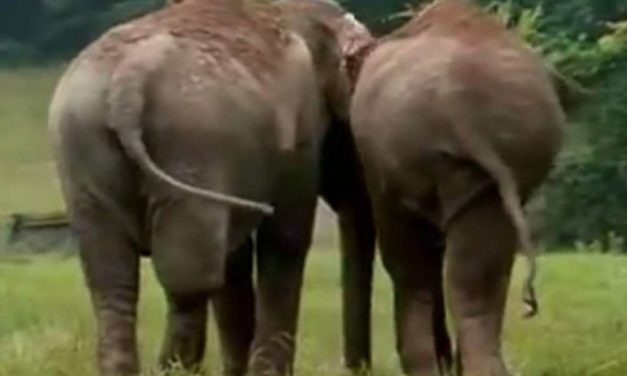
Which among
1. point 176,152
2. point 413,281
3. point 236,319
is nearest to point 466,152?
point 413,281

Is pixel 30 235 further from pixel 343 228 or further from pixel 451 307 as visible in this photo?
pixel 451 307

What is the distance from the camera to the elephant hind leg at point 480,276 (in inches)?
381

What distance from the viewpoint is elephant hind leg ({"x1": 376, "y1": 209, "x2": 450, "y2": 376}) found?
401 inches

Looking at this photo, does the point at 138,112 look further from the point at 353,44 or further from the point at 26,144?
the point at 26,144

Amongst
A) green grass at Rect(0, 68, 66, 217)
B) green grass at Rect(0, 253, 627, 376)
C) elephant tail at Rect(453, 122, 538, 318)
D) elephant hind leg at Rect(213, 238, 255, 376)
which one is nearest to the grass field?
green grass at Rect(0, 253, 627, 376)

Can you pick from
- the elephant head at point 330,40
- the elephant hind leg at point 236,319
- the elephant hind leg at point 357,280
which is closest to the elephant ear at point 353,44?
the elephant head at point 330,40

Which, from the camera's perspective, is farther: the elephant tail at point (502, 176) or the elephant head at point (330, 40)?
the elephant head at point (330, 40)

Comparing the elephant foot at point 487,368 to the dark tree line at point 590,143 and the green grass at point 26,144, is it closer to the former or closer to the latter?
the dark tree line at point 590,143

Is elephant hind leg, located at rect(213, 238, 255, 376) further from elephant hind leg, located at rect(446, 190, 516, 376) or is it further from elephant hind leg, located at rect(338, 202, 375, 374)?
elephant hind leg, located at rect(446, 190, 516, 376)

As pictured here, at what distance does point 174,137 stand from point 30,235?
60.8 ft

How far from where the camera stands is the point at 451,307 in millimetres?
9867

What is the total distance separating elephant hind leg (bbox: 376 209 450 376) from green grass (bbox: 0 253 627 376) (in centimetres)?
66

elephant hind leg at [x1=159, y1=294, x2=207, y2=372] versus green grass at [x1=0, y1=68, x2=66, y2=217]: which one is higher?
elephant hind leg at [x1=159, y1=294, x2=207, y2=372]

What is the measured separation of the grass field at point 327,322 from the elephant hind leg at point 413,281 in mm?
611
